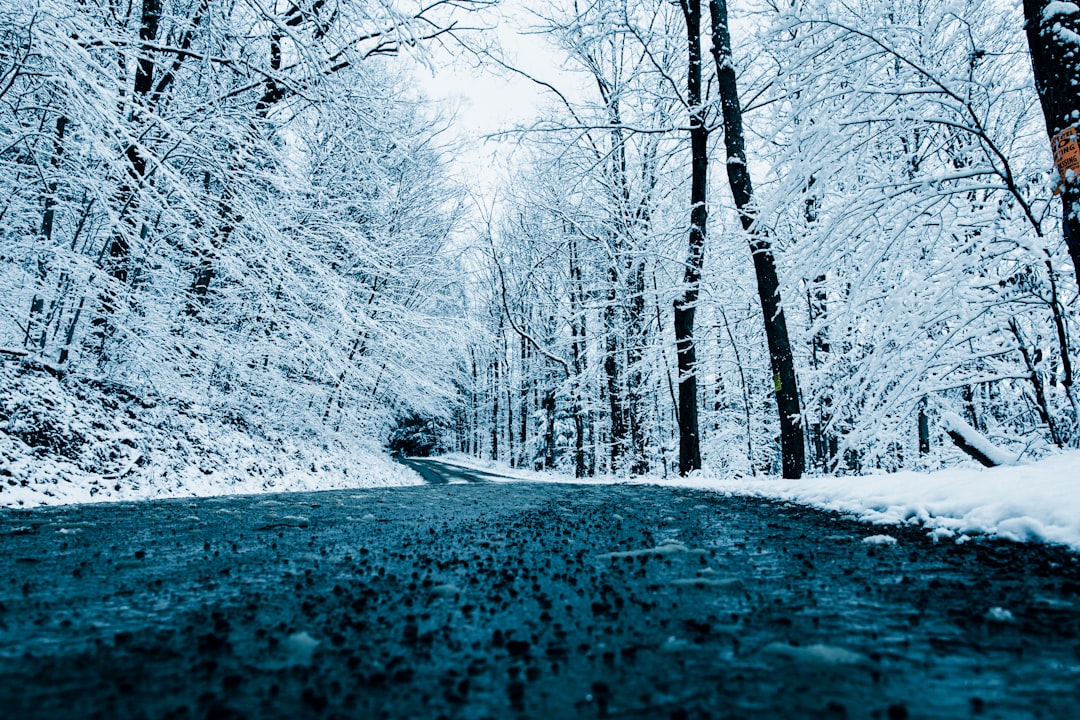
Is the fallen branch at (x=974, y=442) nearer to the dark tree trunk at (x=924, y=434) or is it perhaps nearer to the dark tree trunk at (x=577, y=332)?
the dark tree trunk at (x=924, y=434)

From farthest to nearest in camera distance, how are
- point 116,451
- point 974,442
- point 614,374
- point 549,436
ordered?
point 549,436
point 614,374
point 116,451
point 974,442

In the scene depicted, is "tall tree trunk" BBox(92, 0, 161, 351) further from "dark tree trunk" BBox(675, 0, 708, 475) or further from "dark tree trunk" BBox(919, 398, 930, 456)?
"dark tree trunk" BBox(919, 398, 930, 456)

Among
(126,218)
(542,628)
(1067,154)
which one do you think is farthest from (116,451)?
(1067,154)

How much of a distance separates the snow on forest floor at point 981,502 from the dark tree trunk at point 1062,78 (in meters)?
1.85

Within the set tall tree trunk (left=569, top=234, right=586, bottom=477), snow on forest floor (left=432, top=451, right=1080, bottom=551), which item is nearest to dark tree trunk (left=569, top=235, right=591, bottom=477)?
tall tree trunk (left=569, top=234, right=586, bottom=477)

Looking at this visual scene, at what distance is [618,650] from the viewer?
1.45 m

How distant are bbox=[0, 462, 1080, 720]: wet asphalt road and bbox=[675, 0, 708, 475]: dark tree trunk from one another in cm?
875

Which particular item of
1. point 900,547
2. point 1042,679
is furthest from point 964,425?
point 1042,679

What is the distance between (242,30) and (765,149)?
9496 millimetres

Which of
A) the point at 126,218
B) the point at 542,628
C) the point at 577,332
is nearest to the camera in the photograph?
the point at 542,628

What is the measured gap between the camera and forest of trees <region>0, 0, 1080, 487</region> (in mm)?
5570

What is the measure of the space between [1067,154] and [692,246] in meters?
7.27

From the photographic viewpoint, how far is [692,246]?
452 inches

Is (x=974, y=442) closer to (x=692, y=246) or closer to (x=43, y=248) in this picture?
(x=692, y=246)
